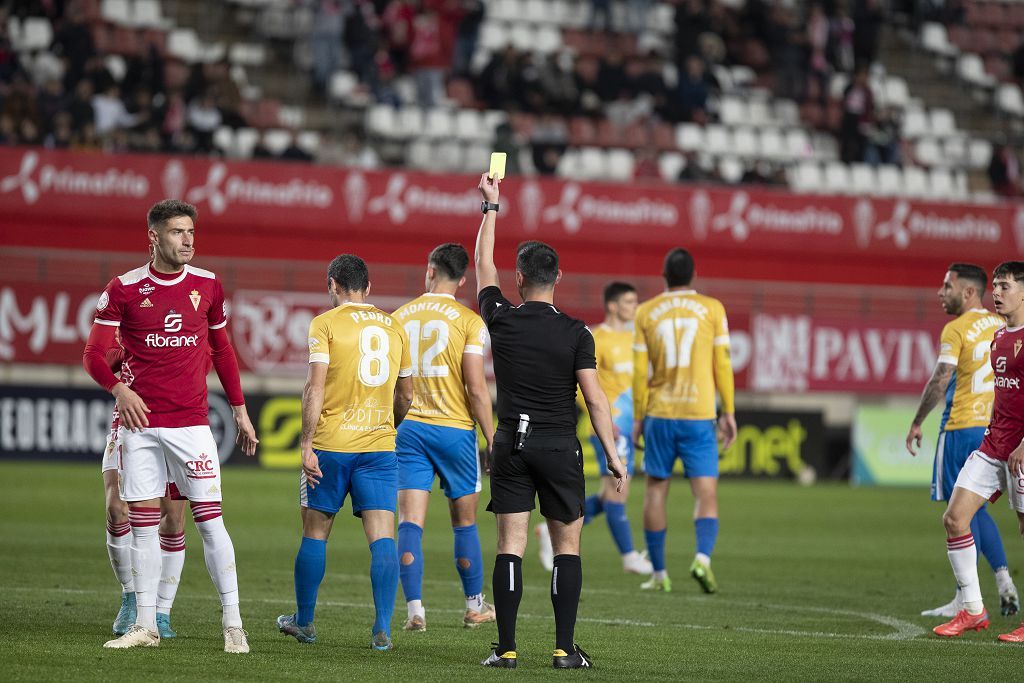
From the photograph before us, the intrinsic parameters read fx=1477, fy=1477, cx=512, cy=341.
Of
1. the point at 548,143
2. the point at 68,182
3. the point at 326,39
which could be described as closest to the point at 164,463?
the point at 68,182

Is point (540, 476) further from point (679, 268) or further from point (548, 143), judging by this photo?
point (548, 143)

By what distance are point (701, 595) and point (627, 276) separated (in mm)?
15376

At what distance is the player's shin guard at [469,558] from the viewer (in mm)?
9570

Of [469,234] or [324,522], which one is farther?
[469,234]

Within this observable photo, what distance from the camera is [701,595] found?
38.3ft

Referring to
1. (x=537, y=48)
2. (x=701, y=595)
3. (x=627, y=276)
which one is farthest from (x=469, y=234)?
(x=701, y=595)

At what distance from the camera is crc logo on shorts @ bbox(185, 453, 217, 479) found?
26.1 ft

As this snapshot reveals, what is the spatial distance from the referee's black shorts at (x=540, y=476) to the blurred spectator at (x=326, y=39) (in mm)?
20644

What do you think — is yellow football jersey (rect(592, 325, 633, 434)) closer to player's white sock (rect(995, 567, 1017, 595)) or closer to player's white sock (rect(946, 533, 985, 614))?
player's white sock (rect(995, 567, 1017, 595))

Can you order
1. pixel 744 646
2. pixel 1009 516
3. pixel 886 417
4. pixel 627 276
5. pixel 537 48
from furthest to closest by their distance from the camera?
pixel 537 48 < pixel 627 276 < pixel 886 417 < pixel 1009 516 < pixel 744 646

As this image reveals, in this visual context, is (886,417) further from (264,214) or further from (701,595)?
(701,595)

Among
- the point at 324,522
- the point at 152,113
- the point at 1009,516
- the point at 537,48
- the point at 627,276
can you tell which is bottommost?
the point at 1009,516

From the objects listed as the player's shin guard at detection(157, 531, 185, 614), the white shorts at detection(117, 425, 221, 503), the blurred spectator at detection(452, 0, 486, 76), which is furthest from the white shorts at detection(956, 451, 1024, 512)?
the blurred spectator at detection(452, 0, 486, 76)

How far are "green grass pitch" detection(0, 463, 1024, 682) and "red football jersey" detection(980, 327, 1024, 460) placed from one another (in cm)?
125
